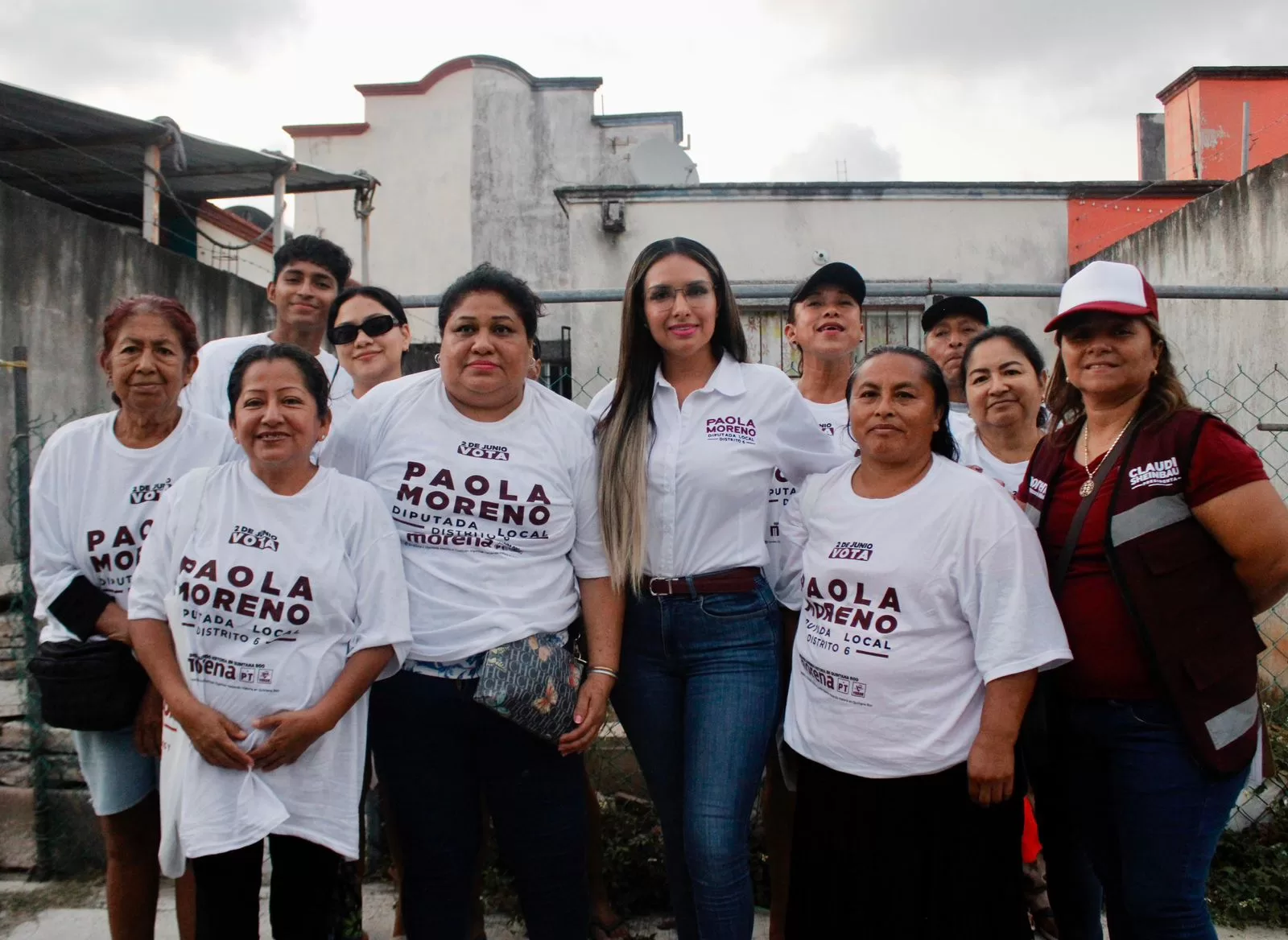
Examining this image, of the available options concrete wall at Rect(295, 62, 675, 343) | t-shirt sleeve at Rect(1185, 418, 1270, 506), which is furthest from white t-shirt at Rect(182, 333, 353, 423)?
concrete wall at Rect(295, 62, 675, 343)

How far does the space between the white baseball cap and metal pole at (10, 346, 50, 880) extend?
3724mm

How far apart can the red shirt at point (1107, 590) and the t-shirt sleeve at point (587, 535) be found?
1.16m

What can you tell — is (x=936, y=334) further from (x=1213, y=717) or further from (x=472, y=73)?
(x=472, y=73)

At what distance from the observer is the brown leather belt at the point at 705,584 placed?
2514 millimetres

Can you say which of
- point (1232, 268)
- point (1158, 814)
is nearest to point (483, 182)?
point (1232, 268)

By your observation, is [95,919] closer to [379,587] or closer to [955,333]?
[379,587]

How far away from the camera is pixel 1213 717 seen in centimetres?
205

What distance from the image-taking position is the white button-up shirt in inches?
99.7

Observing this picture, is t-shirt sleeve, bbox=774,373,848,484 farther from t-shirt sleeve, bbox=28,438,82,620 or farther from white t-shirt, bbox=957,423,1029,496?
t-shirt sleeve, bbox=28,438,82,620

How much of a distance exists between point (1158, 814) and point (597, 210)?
33.9 ft

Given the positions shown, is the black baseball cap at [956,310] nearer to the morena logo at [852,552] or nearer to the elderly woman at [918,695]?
the elderly woman at [918,695]

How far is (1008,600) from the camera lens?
2.14m

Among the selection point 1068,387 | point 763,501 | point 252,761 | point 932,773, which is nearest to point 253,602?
point 252,761

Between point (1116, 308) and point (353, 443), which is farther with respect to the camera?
point (353, 443)
